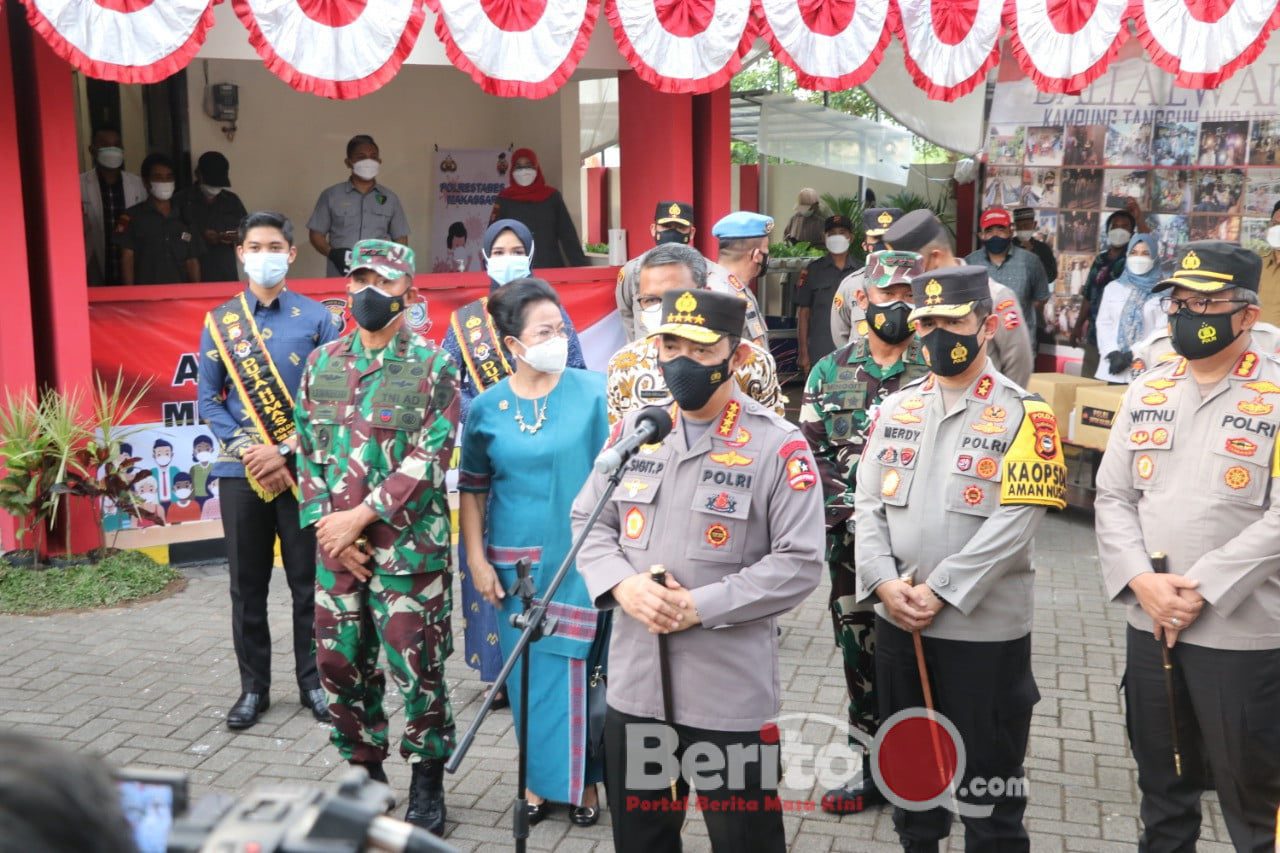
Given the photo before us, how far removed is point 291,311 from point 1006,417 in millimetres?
3200

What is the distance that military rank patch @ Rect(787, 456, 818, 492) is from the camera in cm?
328

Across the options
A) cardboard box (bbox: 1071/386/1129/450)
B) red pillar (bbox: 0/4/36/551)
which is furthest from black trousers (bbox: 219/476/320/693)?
cardboard box (bbox: 1071/386/1129/450)

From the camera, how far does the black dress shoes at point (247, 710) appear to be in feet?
17.8

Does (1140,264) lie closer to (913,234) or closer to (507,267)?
(913,234)

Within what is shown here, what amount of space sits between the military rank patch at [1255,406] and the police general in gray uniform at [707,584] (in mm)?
1278

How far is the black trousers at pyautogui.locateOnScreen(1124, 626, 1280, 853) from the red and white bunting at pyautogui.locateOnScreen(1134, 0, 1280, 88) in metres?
5.22

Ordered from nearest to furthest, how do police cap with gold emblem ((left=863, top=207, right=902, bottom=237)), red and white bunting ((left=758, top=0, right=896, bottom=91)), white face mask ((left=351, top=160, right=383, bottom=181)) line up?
police cap with gold emblem ((left=863, top=207, right=902, bottom=237))
red and white bunting ((left=758, top=0, right=896, bottom=91))
white face mask ((left=351, top=160, right=383, bottom=181))

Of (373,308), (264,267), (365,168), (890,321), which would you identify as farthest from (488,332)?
(365,168)

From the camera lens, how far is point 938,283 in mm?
3764

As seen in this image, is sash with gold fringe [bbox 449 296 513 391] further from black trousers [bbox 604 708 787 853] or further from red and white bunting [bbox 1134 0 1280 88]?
red and white bunting [bbox 1134 0 1280 88]

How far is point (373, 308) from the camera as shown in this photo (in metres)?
4.38

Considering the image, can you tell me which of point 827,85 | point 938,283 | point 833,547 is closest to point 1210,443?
point 938,283

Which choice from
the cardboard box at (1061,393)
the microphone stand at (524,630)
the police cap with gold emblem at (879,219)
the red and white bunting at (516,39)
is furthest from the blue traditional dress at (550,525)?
the cardboard box at (1061,393)

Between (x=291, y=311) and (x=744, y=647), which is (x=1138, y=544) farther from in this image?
(x=291, y=311)
